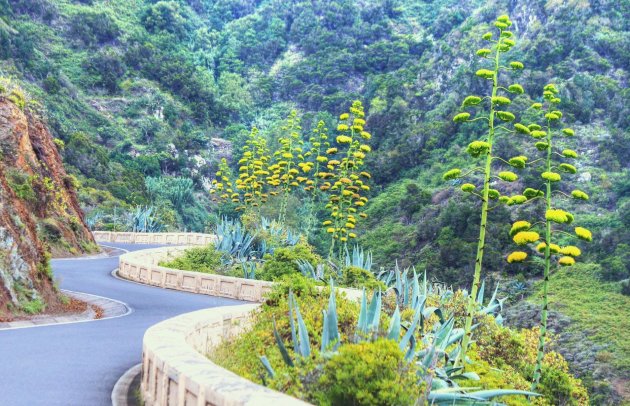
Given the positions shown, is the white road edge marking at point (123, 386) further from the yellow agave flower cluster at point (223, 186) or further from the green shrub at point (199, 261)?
the yellow agave flower cluster at point (223, 186)

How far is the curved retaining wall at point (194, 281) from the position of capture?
21078mm

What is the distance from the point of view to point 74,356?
10.9m

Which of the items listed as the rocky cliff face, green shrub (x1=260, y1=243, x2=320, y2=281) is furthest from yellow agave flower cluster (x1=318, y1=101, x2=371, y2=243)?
the rocky cliff face

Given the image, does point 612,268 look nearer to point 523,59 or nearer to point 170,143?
point 523,59

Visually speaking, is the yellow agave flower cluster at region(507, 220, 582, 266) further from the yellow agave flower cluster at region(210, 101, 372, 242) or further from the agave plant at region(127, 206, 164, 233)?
the agave plant at region(127, 206, 164, 233)

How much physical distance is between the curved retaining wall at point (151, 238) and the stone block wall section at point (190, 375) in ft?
103

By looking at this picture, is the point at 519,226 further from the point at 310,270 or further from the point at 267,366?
the point at 310,270

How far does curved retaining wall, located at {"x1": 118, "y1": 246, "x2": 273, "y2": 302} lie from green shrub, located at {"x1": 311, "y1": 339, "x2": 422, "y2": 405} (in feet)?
42.7

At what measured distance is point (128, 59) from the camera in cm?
9312

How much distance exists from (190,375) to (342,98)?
96.6m

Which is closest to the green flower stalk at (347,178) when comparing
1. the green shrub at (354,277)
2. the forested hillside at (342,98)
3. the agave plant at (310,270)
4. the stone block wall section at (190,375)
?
the agave plant at (310,270)

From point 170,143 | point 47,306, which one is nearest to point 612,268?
point 47,306

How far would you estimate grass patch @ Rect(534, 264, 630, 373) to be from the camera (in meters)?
32.4

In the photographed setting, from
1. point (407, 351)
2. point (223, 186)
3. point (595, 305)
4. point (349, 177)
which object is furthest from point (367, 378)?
point (223, 186)
